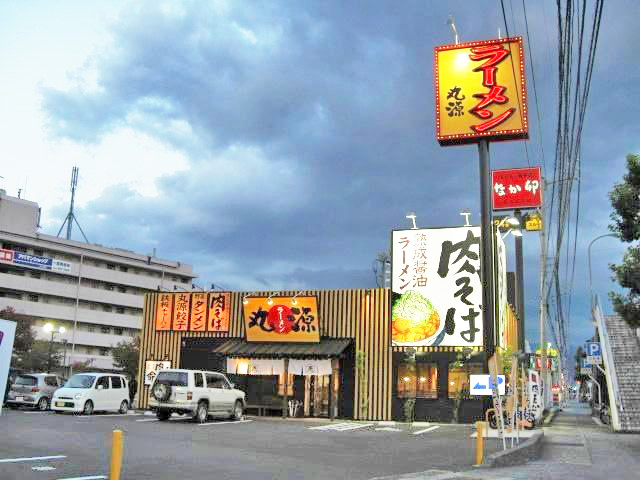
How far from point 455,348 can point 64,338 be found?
59.7 meters

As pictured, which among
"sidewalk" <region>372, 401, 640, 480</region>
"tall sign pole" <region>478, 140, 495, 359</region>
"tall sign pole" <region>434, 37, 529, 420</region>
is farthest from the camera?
"tall sign pole" <region>434, 37, 529, 420</region>

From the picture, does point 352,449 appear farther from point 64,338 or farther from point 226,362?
point 64,338

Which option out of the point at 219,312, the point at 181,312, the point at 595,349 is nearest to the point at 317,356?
the point at 219,312

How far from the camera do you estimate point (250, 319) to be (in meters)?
30.2

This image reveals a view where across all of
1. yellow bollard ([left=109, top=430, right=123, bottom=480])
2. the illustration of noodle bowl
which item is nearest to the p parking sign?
the illustration of noodle bowl

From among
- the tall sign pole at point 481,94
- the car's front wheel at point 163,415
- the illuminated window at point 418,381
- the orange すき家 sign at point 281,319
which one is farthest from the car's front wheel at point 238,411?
the tall sign pole at point 481,94

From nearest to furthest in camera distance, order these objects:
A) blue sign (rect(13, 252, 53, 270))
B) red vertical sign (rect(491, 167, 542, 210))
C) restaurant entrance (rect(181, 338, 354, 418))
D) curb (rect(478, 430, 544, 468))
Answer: curb (rect(478, 430, 544, 468))
restaurant entrance (rect(181, 338, 354, 418))
red vertical sign (rect(491, 167, 542, 210))
blue sign (rect(13, 252, 53, 270))

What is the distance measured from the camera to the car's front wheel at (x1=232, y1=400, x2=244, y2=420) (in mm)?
26078

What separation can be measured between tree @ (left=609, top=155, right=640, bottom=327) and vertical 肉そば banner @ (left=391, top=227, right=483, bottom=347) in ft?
32.1

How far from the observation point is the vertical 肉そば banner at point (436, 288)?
26.9m

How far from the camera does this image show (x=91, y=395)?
25.4m

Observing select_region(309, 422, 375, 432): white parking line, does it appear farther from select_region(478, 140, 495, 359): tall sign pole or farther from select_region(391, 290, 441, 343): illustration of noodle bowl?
select_region(478, 140, 495, 359): tall sign pole

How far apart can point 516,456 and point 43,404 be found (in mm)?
20047

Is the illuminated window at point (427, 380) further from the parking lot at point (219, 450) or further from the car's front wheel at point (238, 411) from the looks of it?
the car's front wheel at point (238, 411)
